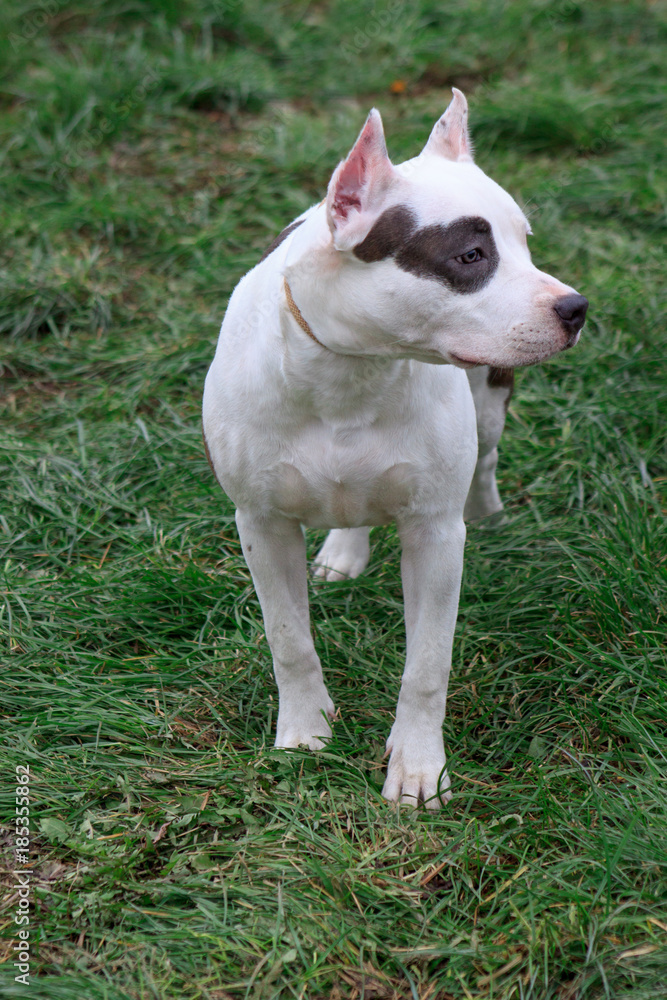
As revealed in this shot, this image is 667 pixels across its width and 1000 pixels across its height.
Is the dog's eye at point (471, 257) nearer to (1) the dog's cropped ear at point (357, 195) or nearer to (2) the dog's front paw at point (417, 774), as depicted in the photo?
(1) the dog's cropped ear at point (357, 195)

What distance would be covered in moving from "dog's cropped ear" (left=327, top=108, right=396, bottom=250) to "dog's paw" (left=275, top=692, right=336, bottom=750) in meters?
1.50

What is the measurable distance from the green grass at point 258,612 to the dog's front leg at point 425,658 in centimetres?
10

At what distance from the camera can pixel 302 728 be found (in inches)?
126

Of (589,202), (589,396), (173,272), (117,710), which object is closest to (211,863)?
(117,710)

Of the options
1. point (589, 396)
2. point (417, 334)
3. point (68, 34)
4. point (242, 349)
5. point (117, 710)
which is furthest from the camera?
point (68, 34)

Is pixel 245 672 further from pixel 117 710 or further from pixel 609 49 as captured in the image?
pixel 609 49

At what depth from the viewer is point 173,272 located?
19.0ft

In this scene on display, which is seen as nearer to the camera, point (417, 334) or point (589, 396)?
point (417, 334)

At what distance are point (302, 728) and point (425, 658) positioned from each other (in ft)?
1.62

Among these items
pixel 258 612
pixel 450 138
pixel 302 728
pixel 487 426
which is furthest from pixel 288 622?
pixel 450 138

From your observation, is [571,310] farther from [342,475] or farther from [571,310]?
[342,475]

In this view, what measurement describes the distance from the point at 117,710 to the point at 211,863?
697mm

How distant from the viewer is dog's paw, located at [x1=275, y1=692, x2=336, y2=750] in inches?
125

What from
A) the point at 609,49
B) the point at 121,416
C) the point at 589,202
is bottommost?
the point at 121,416
